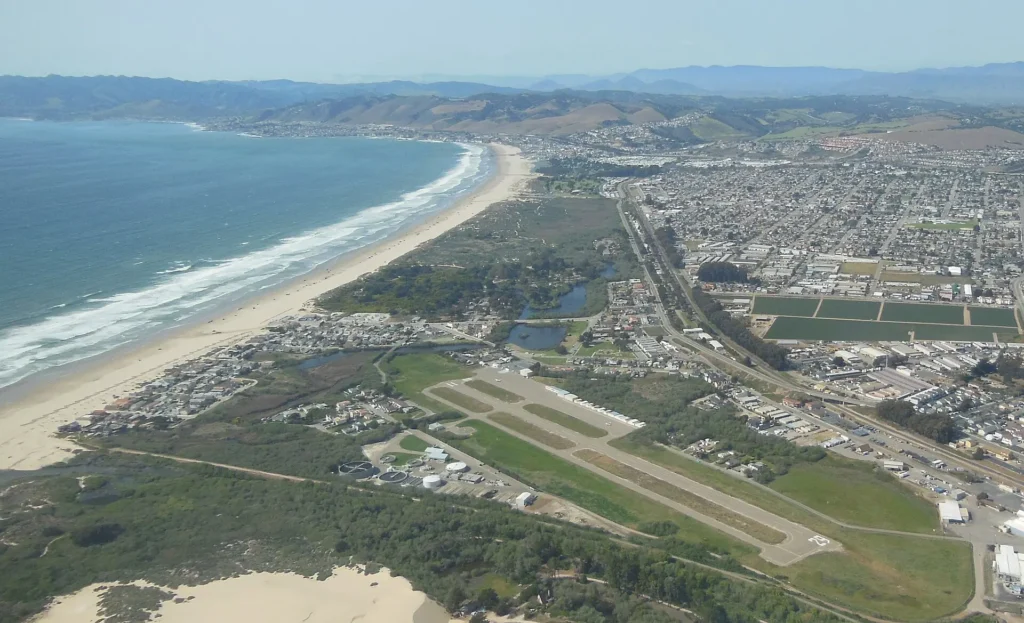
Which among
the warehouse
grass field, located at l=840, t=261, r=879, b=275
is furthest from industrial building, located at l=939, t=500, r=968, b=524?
grass field, located at l=840, t=261, r=879, b=275

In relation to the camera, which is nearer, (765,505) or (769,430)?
(765,505)

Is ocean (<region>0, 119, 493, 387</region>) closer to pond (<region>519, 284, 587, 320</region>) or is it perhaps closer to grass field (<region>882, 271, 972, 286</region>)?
pond (<region>519, 284, 587, 320</region>)

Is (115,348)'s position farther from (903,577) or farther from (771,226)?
(771,226)

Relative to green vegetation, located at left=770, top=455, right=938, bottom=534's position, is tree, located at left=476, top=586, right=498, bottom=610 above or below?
above

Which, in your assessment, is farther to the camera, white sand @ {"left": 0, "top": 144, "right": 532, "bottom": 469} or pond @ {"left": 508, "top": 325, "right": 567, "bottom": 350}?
pond @ {"left": 508, "top": 325, "right": 567, "bottom": 350}

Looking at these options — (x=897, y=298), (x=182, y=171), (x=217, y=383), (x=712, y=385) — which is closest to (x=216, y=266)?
(x=217, y=383)
